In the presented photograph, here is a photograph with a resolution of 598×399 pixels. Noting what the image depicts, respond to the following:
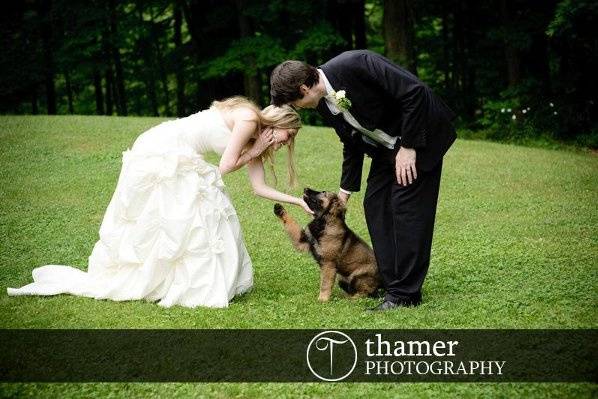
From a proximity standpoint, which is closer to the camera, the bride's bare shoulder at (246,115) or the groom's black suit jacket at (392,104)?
the groom's black suit jacket at (392,104)

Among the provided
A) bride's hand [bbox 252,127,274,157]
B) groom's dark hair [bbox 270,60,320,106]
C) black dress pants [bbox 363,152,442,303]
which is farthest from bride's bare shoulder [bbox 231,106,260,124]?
black dress pants [bbox 363,152,442,303]

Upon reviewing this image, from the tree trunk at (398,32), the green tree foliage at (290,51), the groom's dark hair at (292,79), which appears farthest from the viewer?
the tree trunk at (398,32)

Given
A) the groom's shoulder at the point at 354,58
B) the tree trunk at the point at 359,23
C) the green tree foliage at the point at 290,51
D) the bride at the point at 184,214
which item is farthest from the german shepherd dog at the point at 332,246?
the tree trunk at the point at 359,23

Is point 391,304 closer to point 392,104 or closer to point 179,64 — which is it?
point 392,104

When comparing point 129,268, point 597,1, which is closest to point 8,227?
point 129,268

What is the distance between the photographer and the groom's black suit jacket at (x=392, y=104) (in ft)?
16.8

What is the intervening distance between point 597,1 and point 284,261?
38.2 feet

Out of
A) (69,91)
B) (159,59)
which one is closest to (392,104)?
(159,59)

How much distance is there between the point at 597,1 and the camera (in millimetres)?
15070

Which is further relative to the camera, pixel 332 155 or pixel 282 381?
pixel 332 155

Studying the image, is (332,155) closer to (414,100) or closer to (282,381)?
(414,100)

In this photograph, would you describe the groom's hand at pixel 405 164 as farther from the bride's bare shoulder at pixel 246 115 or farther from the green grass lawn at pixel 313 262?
the bride's bare shoulder at pixel 246 115

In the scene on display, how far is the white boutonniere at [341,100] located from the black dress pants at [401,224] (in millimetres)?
680

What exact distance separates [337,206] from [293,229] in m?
0.48
